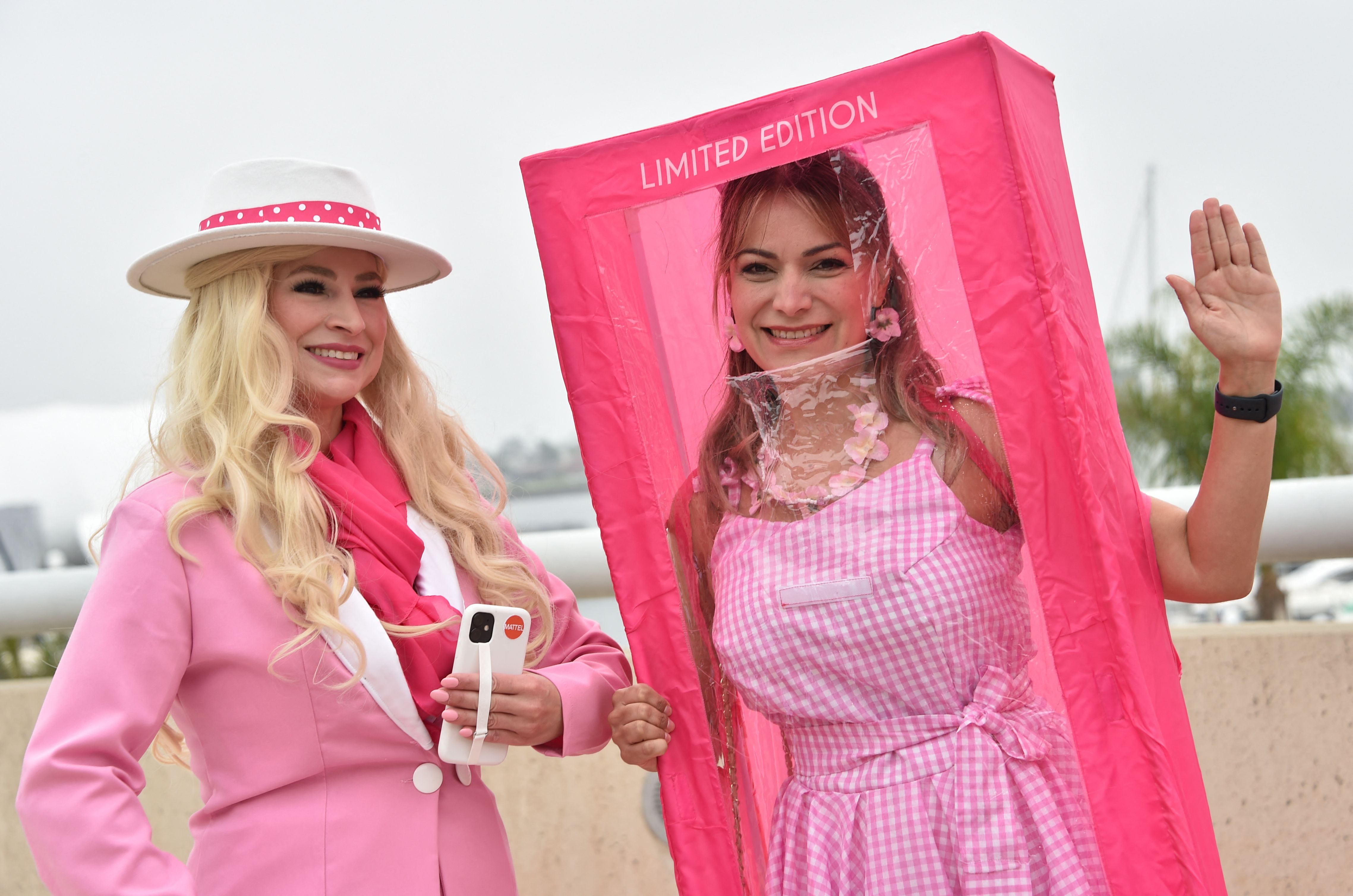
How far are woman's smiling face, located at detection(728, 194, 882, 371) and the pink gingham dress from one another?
0.22 metres

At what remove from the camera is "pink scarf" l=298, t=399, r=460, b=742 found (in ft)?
5.24

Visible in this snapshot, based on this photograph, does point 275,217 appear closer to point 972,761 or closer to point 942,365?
point 942,365

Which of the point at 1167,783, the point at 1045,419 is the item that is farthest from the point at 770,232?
the point at 1167,783

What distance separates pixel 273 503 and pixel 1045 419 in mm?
1113

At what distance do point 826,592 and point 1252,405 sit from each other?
0.61 meters

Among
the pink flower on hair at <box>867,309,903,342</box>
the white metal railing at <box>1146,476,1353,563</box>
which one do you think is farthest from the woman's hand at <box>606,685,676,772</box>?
the white metal railing at <box>1146,476,1353,563</box>

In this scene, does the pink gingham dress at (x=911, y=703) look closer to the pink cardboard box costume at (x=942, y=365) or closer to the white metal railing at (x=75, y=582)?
the pink cardboard box costume at (x=942, y=365)

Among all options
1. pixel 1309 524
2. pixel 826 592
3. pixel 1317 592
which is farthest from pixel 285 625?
pixel 1317 592

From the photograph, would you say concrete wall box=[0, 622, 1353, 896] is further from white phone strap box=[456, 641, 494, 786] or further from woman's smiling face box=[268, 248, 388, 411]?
woman's smiling face box=[268, 248, 388, 411]

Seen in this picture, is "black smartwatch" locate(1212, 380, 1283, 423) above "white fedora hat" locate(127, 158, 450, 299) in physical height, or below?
below

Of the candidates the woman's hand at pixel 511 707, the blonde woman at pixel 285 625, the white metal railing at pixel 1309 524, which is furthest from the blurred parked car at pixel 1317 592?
the blonde woman at pixel 285 625

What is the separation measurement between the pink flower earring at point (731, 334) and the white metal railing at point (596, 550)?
688 millimetres

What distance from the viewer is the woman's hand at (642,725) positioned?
5.50 ft

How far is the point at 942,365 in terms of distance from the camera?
1626mm
